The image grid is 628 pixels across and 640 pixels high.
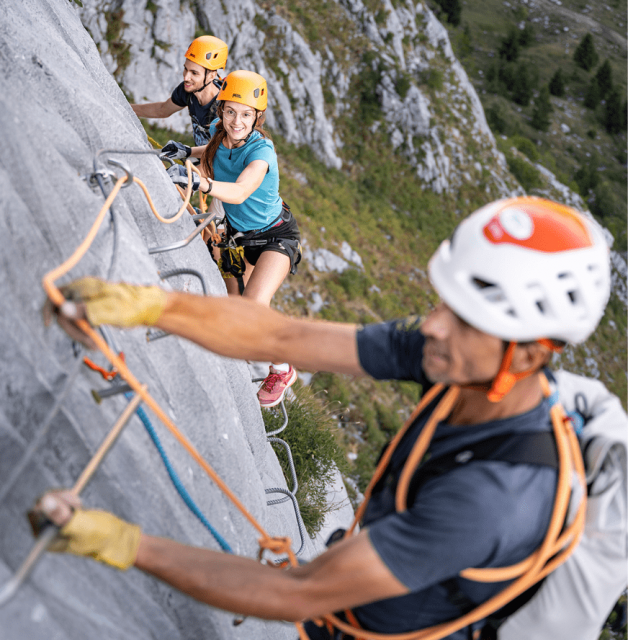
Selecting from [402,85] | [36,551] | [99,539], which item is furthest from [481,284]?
[402,85]

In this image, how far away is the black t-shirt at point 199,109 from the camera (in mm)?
6062

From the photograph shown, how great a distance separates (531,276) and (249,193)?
3.23 m

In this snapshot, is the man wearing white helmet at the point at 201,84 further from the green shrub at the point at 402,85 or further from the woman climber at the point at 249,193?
the green shrub at the point at 402,85

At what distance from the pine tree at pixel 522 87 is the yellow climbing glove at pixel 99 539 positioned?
78.3 meters

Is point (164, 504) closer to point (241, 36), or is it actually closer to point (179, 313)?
point (179, 313)

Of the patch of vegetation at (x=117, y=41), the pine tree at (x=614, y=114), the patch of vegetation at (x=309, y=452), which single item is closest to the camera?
the patch of vegetation at (x=309, y=452)

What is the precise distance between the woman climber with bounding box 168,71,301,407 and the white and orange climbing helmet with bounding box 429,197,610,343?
2.95 m

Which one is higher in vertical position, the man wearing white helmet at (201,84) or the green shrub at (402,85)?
the man wearing white helmet at (201,84)

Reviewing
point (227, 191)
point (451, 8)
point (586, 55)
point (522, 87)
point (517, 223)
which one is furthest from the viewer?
point (586, 55)

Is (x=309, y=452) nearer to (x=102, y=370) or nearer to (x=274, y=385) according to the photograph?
(x=274, y=385)

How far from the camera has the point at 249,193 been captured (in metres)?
4.67

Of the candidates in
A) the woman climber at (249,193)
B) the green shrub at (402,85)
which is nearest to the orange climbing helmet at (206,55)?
the woman climber at (249,193)

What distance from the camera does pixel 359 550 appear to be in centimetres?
176

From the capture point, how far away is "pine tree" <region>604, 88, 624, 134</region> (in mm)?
73625
